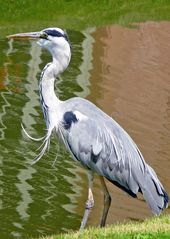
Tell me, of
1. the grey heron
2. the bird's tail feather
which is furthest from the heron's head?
the bird's tail feather

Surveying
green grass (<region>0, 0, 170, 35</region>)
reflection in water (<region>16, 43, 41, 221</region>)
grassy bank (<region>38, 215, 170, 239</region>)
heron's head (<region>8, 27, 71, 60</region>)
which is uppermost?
heron's head (<region>8, 27, 71, 60</region>)

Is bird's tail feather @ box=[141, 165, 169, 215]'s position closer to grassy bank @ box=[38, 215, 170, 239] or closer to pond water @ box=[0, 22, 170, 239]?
grassy bank @ box=[38, 215, 170, 239]

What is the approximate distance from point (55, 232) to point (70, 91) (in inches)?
245

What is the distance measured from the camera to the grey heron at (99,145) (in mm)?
8844

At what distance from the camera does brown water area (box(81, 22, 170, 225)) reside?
1152cm

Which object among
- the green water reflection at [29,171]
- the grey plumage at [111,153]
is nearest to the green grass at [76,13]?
the green water reflection at [29,171]

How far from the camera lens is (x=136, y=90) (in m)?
17.6

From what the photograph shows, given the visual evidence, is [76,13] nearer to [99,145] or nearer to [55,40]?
[55,40]

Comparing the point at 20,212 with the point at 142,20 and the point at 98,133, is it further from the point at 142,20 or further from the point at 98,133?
the point at 142,20

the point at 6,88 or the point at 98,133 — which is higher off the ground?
the point at 98,133

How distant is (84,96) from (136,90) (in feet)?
7.35

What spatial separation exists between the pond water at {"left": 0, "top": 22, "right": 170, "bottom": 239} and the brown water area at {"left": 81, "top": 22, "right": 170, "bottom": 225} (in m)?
0.01

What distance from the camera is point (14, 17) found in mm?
21281

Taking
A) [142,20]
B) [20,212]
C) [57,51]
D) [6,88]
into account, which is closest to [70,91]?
[6,88]
